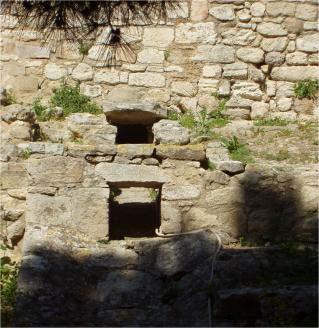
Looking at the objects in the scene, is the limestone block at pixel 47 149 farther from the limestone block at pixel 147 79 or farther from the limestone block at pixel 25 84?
the limestone block at pixel 147 79

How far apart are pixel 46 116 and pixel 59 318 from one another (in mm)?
3869

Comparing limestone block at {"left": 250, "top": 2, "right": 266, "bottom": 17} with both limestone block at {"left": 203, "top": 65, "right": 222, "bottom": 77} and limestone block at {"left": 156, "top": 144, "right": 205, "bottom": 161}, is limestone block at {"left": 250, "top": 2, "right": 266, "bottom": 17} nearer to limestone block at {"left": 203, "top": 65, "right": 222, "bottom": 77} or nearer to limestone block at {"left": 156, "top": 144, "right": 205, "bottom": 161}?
limestone block at {"left": 203, "top": 65, "right": 222, "bottom": 77}

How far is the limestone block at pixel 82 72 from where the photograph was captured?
28.4ft

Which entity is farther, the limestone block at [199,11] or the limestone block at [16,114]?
the limestone block at [199,11]

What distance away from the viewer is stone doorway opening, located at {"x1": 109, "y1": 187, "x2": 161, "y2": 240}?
22.6ft

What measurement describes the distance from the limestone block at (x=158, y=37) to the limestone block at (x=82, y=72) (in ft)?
2.58

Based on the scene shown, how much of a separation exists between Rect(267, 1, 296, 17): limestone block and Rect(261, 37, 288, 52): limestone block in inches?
13.0

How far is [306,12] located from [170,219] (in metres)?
4.22

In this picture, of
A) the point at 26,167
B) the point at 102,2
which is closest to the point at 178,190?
the point at 26,167

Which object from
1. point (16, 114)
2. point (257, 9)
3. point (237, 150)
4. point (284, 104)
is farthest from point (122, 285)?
point (257, 9)

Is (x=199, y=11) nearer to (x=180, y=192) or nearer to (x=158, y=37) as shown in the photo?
(x=158, y=37)

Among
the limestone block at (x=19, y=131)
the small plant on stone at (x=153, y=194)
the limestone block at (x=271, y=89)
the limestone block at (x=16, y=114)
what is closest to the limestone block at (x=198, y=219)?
the small plant on stone at (x=153, y=194)

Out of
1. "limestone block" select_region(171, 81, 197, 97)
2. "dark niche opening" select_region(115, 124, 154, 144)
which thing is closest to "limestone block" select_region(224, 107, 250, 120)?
"limestone block" select_region(171, 81, 197, 97)

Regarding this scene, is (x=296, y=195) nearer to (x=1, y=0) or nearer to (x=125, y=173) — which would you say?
(x=125, y=173)
